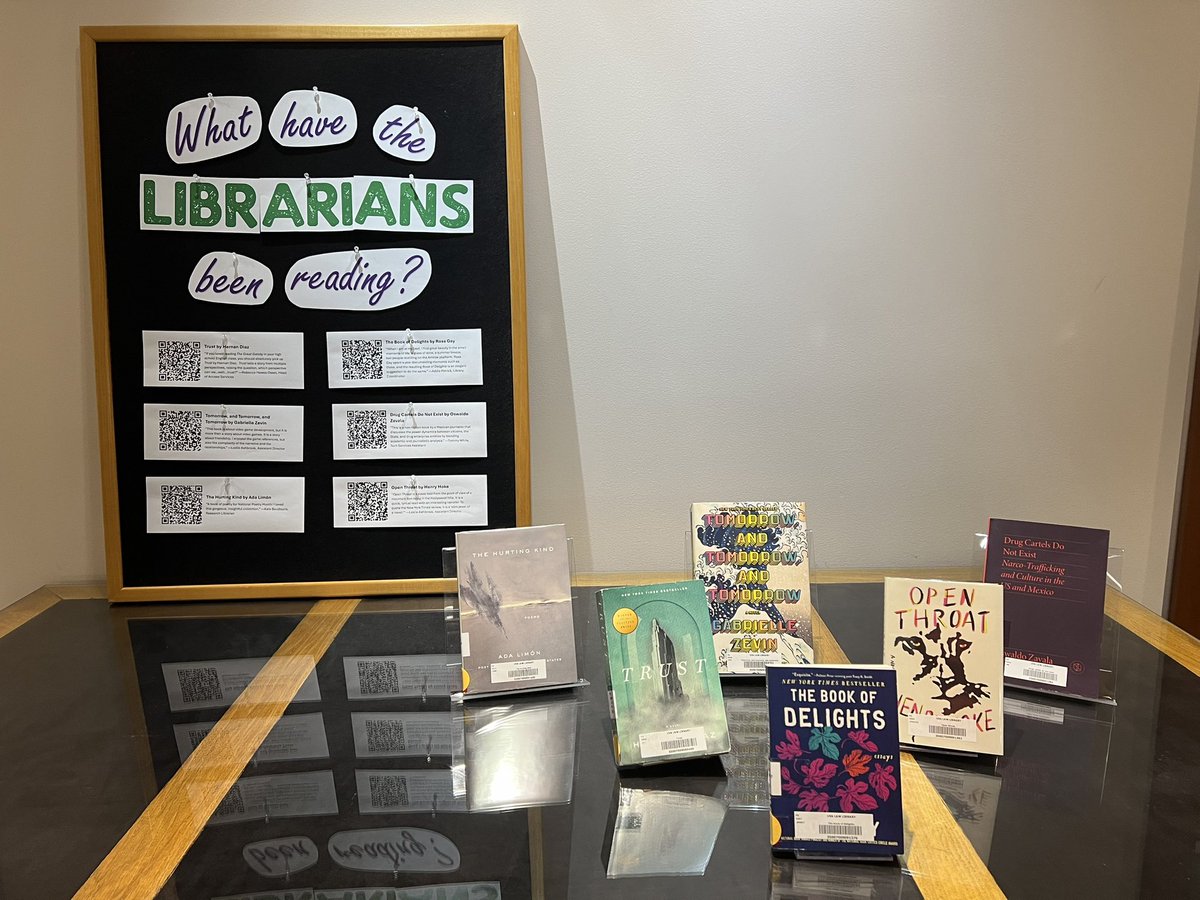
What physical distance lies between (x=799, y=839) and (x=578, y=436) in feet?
3.20

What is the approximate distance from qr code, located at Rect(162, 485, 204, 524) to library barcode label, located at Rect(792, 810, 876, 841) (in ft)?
4.13

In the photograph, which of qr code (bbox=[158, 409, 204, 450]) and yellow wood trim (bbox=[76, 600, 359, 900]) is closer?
yellow wood trim (bbox=[76, 600, 359, 900])

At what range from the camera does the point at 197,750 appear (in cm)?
118

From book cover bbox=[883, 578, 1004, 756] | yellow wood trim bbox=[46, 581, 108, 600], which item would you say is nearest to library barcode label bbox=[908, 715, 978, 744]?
book cover bbox=[883, 578, 1004, 756]

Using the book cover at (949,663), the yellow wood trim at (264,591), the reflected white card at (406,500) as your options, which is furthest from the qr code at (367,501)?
the book cover at (949,663)

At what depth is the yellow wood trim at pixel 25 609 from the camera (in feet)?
5.28

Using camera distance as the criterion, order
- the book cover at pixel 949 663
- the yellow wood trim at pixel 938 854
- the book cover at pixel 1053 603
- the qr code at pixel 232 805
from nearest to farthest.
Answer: the yellow wood trim at pixel 938 854
the qr code at pixel 232 805
the book cover at pixel 949 663
the book cover at pixel 1053 603

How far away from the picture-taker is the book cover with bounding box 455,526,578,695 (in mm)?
1321

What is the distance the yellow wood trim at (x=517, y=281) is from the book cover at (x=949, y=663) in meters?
0.76

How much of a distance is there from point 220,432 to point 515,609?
0.74 metres

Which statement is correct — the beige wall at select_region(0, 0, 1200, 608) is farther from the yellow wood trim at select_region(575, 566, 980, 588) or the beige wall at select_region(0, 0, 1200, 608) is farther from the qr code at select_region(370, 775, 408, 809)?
the qr code at select_region(370, 775, 408, 809)

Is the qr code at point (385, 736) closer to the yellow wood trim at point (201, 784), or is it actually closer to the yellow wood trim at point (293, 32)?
the yellow wood trim at point (201, 784)

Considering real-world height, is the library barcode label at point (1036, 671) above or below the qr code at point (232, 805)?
above

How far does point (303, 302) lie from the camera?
1686 millimetres
